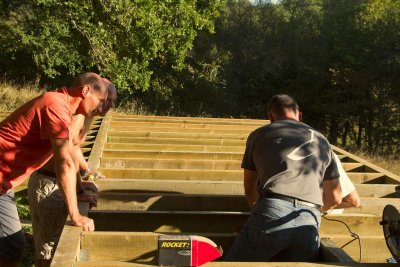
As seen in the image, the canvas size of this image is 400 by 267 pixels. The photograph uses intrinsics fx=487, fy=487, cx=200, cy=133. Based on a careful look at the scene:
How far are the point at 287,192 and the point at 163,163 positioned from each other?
2851 mm

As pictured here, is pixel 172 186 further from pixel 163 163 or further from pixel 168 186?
pixel 163 163

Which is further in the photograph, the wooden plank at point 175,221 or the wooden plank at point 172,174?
the wooden plank at point 172,174

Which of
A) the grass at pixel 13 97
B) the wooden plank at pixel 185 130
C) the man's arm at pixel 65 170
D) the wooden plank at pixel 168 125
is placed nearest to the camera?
the man's arm at pixel 65 170

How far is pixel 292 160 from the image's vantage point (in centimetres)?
304

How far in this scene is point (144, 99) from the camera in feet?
→ 88.0

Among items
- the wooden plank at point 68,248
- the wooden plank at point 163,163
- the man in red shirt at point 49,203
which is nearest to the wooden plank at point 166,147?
the wooden plank at point 163,163

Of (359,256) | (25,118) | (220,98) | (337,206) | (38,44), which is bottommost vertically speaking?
(220,98)

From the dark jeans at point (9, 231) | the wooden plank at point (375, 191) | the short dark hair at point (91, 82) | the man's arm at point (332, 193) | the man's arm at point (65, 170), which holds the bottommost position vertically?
the wooden plank at point (375, 191)

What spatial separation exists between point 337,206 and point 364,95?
2022cm

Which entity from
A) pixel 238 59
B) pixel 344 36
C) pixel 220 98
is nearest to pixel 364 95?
pixel 344 36

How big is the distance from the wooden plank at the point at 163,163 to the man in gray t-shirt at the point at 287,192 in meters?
2.47

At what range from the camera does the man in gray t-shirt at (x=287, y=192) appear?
2932 millimetres

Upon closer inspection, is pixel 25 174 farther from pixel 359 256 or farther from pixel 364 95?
pixel 364 95

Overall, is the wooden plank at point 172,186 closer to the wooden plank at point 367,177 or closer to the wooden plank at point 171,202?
the wooden plank at point 171,202
